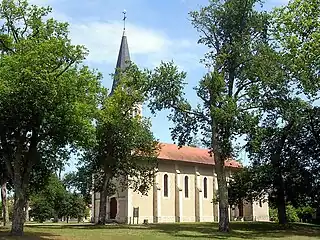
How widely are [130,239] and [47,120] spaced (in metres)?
8.01

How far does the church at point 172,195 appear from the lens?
56.8 metres

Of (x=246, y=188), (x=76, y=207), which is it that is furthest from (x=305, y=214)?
(x=76, y=207)

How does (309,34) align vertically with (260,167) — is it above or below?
above

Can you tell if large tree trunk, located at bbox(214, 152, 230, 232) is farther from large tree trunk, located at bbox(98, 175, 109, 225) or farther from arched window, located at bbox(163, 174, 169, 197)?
arched window, located at bbox(163, 174, 169, 197)

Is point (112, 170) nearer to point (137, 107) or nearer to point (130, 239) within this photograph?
point (137, 107)

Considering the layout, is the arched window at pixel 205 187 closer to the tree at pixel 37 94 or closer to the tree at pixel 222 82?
the tree at pixel 222 82

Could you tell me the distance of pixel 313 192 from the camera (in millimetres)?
41812

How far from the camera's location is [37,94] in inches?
883

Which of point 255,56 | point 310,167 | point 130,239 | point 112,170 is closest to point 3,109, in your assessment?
point 130,239

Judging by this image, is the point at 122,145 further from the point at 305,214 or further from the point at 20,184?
the point at 305,214

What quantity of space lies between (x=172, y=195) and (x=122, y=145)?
64.7 ft

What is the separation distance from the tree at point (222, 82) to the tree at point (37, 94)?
28.4ft

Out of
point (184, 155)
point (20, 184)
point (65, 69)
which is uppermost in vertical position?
point (184, 155)

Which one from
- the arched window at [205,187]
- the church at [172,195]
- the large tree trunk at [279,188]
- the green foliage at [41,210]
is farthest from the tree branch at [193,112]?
the green foliage at [41,210]
